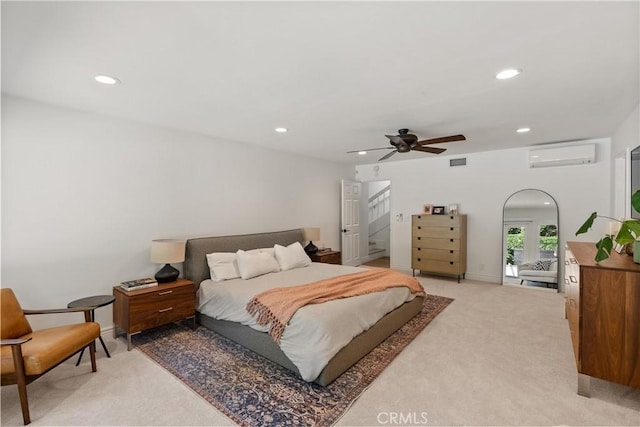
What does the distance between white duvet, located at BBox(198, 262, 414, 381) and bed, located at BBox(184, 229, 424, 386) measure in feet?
0.23

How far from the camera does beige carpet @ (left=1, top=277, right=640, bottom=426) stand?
2018 mm

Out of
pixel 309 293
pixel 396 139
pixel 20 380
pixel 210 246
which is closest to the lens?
pixel 20 380

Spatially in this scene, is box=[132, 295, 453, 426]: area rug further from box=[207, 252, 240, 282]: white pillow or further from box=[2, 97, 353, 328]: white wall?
box=[2, 97, 353, 328]: white wall

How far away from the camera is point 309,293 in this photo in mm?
2936

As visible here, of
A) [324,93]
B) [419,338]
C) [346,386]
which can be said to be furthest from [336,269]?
[324,93]

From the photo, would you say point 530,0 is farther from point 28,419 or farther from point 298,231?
point 298,231

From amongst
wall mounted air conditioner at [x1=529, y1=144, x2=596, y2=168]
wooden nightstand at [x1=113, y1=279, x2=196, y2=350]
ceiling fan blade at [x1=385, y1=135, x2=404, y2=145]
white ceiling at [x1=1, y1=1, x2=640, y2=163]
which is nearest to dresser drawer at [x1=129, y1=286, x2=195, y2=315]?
wooden nightstand at [x1=113, y1=279, x2=196, y2=350]

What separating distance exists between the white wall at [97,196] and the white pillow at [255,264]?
81 cm

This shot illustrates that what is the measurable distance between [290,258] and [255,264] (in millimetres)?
627

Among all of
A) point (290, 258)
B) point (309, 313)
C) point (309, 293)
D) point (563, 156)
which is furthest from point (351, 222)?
point (309, 313)

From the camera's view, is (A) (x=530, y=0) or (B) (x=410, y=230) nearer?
(A) (x=530, y=0)

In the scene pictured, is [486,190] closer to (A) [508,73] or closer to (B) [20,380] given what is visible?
(A) [508,73]

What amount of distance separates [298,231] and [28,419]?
3.99 meters

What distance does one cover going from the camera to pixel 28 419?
196 cm
